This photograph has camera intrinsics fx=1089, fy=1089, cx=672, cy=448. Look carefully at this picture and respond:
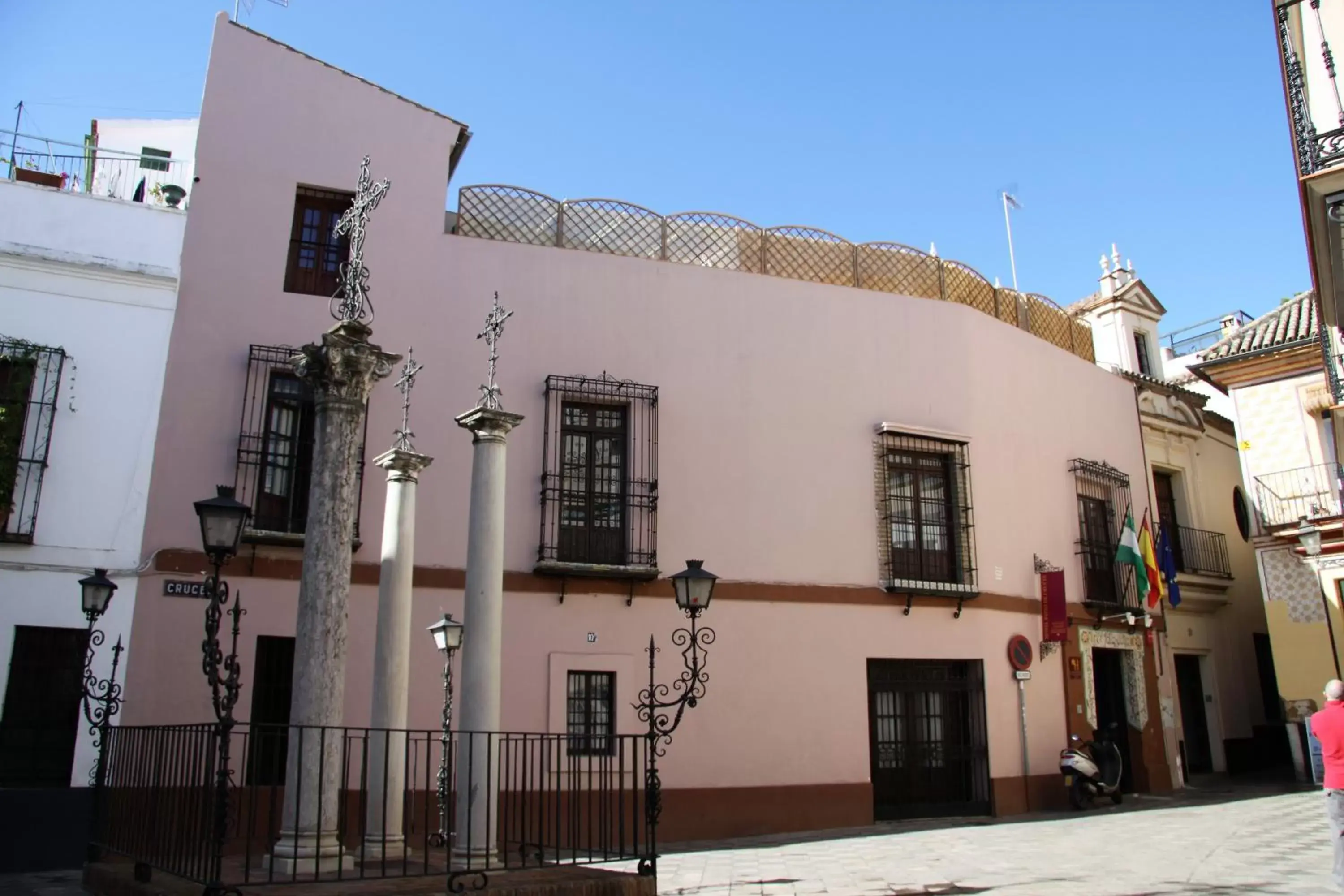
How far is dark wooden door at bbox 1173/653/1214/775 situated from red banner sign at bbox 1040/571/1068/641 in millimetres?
5807

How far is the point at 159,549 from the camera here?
11.7m

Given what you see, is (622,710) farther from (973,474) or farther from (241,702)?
(973,474)

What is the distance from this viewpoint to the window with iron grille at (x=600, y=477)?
13250 mm

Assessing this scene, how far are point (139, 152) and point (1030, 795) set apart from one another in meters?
15.5

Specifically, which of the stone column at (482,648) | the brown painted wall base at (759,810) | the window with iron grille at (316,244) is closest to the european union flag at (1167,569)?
the brown painted wall base at (759,810)

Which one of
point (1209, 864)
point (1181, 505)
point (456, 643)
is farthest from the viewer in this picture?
point (1181, 505)

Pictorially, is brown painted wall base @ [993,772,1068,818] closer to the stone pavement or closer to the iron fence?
the stone pavement

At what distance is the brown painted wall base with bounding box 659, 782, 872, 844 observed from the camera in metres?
12.9

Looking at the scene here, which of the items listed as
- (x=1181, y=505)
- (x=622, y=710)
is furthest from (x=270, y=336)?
(x=1181, y=505)

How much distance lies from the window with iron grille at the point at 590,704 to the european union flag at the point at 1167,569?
10502 millimetres

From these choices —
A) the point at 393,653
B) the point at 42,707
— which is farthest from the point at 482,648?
the point at 42,707

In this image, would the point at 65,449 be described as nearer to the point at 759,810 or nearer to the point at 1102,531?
the point at 759,810

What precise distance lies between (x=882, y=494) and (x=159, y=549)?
9075 millimetres

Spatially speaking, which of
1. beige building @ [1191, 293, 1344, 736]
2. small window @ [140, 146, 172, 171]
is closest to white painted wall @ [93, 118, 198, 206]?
small window @ [140, 146, 172, 171]
